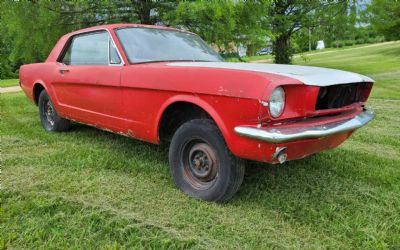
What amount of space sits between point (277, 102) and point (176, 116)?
1185 millimetres

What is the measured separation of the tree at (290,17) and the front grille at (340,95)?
1322 centimetres

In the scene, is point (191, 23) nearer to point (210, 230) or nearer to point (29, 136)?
point (29, 136)

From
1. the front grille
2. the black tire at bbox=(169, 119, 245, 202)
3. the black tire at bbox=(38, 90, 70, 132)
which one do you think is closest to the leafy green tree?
the black tire at bbox=(38, 90, 70, 132)

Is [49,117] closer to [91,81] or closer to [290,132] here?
[91,81]

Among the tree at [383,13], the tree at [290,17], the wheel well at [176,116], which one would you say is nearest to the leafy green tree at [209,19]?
Answer: the wheel well at [176,116]

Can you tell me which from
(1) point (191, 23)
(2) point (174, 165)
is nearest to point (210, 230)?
(2) point (174, 165)

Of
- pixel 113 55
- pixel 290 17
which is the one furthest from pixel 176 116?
pixel 290 17

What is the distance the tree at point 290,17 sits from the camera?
16.5 meters

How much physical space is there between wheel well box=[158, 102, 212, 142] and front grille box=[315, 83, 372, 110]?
927mm

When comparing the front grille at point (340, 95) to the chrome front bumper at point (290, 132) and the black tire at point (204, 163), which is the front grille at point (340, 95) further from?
the black tire at point (204, 163)

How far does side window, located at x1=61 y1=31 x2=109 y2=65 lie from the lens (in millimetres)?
4137

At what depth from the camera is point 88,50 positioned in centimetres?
452

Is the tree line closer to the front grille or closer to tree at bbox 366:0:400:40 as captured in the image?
the front grille

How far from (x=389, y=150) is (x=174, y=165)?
2.82 meters
